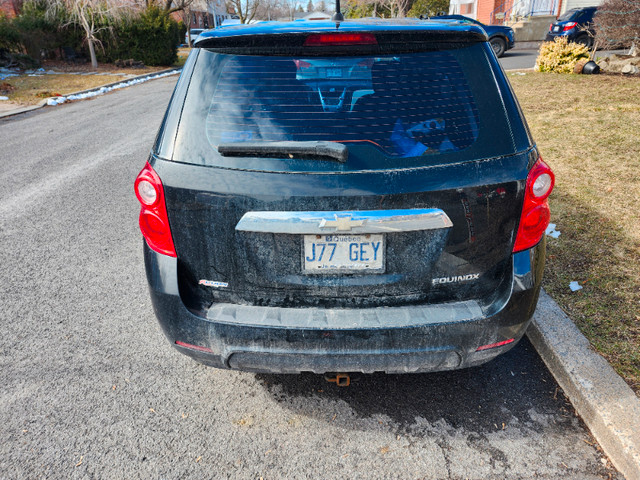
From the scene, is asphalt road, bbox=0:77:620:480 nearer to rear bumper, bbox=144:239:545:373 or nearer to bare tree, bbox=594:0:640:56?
rear bumper, bbox=144:239:545:373

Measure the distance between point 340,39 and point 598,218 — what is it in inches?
137

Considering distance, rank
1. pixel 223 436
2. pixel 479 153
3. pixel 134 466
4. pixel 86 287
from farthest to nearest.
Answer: pixel 86 287
pixel 223 436
pixel 134 466
pixel 479 153

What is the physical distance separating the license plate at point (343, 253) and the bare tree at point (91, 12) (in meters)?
24.8

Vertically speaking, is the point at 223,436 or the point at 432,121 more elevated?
the point at 432,121

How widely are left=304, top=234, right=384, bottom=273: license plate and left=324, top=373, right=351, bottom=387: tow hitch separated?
783 millimetres

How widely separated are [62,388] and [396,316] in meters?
1.97

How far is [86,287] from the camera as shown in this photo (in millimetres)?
3881

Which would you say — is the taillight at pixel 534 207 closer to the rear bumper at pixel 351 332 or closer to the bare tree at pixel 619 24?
A: the rear bumper at pixel 351 332

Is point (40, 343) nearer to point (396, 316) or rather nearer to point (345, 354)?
point (345, 354)

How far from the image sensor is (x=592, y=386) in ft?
8.25

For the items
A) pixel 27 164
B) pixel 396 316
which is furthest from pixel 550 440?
pixel 27 164

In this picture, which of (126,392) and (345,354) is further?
(126,392)

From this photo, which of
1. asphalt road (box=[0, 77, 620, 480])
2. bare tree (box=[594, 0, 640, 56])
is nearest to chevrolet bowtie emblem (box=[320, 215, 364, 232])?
asphalt road (box=[0, 77, 620, 480])

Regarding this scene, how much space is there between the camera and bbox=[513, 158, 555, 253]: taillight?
2147 millimetres
